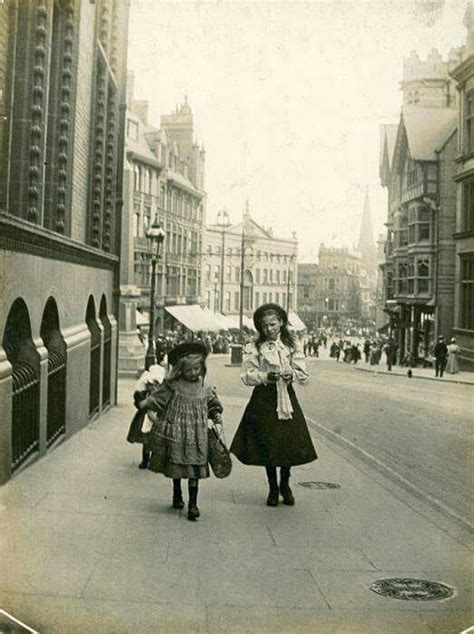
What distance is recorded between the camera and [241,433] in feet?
28.4

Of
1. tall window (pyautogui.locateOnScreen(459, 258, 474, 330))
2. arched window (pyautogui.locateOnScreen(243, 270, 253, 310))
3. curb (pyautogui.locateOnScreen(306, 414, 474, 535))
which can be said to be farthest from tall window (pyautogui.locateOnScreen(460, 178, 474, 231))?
curb (pyautogui.locateOnScreen(306, 414, 474, 535))

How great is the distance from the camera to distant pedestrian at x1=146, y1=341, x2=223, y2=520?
7.97 metres

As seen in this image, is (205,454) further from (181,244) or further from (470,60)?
(470,60)

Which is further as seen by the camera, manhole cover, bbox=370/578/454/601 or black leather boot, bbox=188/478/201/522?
black leather boot, bbox=188/478/201/522

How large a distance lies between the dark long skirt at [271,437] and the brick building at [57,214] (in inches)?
91.3

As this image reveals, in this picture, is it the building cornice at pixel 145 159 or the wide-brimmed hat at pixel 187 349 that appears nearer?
the wide-brimmed hat at pixel 187 349

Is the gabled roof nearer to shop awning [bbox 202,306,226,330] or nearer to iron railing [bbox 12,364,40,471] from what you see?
shop awning [bbox 202,306,226,330]

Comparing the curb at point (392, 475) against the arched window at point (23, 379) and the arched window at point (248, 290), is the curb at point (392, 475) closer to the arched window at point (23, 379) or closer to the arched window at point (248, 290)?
the arched window at point (23, 379)

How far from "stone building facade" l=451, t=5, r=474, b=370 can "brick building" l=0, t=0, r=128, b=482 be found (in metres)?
17.6

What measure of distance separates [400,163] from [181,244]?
1972 cm

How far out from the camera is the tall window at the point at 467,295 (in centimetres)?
3262

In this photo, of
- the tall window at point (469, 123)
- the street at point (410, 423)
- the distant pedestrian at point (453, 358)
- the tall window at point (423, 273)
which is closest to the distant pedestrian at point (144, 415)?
the street at point (410, 423)

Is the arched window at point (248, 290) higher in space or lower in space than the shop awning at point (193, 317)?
higher

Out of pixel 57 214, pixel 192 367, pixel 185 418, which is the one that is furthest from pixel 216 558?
pixel 57 214
